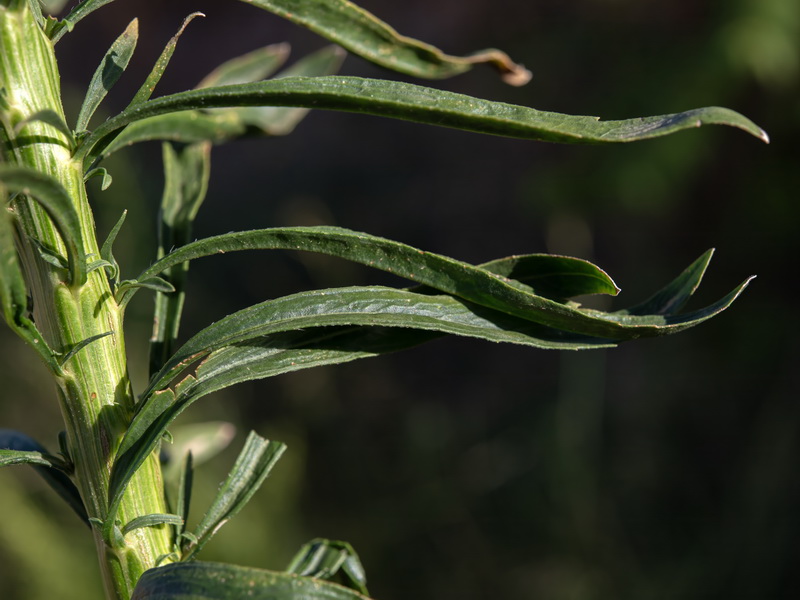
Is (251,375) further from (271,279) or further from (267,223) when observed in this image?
(267,223)

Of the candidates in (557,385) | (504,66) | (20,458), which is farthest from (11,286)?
(557,385)

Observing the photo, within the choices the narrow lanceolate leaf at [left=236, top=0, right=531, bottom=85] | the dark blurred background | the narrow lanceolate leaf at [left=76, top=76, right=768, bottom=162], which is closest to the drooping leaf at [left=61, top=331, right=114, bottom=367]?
the narrow lanceolate leaf at [left=76, top=76, right=768, bottom=162]

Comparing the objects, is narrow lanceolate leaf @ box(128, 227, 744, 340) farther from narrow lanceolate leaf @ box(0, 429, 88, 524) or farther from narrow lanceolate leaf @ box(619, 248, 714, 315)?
narrow lanceolate leaf @ box(0, 429, 88, 524)

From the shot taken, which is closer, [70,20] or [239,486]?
[70,20]

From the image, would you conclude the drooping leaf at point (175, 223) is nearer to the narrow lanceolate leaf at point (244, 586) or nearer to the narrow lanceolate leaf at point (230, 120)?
the narrow lanceolate leaf at point (230, 120)

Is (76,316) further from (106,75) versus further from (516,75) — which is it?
(516,75)

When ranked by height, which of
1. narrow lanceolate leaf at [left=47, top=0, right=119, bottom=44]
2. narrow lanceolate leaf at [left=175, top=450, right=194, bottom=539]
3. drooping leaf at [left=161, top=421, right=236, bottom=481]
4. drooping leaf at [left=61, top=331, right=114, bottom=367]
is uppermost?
narrow lanceolate leaf at [left=47, top=0, right=119, bottom=44]

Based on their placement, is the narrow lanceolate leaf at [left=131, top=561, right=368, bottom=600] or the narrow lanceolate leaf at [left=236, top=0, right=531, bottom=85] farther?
the narrow lanceolate leaf at [left=236, top=0, right=531, bottom=85]

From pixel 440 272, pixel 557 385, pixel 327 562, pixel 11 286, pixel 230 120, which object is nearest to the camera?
pixel 11 286
